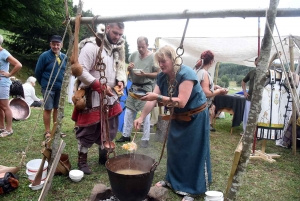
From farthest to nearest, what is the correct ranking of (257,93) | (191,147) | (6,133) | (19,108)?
1. (19,108)
2. (6,133)
3. (191,147)
4. (257,93)

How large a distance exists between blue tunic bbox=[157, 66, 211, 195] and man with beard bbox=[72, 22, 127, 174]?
677mm

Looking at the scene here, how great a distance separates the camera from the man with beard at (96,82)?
2863mm

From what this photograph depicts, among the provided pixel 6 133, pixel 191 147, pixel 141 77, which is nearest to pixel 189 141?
pixel 191 147

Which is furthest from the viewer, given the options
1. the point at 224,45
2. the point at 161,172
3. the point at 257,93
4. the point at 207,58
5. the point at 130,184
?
the point at 224,45

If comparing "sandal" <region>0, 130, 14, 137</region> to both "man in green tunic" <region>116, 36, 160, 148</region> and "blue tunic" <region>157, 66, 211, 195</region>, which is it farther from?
"blue tunic" <region>157, 66, 211, 195</region>

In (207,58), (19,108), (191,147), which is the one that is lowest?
(19,108)

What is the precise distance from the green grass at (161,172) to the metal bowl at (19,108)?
2.05ft

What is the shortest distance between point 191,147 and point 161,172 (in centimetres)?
96

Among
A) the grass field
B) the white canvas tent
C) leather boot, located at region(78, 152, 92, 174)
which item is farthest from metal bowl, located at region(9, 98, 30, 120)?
the white canvas tent

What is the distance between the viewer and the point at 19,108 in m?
6.11

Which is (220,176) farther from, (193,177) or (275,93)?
(275,93)

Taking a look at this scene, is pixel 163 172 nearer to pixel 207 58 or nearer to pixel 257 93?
pixel 207 58

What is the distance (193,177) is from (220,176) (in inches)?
34.2

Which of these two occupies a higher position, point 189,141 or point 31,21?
point 31,21
